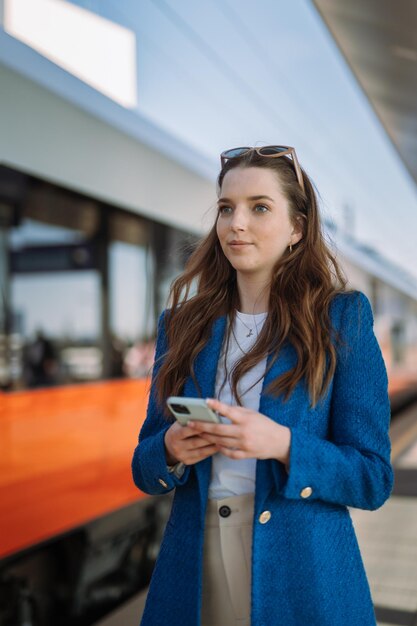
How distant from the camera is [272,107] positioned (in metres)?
6.63

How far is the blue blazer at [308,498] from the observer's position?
53.1 inches

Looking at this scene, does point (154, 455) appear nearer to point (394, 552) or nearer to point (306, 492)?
point (306, 492)

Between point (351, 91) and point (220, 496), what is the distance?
6407 mm

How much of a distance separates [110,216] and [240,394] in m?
3.63

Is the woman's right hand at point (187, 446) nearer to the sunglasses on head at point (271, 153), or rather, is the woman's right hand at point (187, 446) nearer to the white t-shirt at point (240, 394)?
the white t-shirt at point (240, 394)

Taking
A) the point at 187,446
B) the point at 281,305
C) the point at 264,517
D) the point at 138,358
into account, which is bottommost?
the point at 138,358

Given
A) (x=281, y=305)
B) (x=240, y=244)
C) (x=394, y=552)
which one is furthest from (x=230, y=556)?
(x=394, y=552)

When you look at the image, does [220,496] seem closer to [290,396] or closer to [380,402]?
[290,396]

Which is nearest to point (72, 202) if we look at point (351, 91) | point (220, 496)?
point (220, 496)

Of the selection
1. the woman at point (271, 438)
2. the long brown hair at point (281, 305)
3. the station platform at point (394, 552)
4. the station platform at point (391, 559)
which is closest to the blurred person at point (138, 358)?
the station platform at point (391, 559)

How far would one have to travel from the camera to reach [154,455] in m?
1.44

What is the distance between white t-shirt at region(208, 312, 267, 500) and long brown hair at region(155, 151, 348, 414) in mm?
21

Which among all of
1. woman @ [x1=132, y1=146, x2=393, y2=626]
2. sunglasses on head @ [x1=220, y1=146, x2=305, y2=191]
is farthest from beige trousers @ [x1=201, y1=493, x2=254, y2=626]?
sunglasses on head @ [x1=220, y1=146, x2=305, y2=191]

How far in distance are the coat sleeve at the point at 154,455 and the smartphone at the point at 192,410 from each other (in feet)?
0.64
